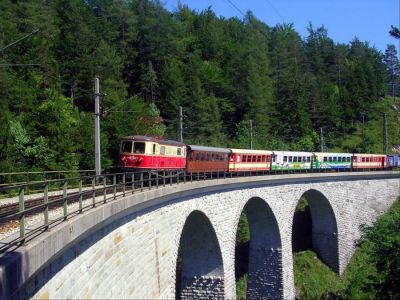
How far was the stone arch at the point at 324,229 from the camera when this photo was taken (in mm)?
36531

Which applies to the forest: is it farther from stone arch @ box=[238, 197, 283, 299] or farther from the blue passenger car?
the blue passenger car

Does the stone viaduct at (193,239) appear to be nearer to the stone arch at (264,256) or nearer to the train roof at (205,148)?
the stone arch at (264,256)

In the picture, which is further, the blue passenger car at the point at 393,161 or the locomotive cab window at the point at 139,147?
the blue passenger car at the point at 393,161

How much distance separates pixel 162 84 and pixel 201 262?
40.7 m


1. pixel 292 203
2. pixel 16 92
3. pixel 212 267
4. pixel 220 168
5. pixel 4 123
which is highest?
pixel 16 92

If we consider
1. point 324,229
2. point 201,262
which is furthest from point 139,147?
point 324,229

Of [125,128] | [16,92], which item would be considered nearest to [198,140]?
[125,128]

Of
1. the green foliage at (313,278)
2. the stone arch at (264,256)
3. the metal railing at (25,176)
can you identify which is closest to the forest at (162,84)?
the metal railing at (25,176)

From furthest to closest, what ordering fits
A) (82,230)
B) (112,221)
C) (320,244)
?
(320,244)
(112,221)
(82,230)

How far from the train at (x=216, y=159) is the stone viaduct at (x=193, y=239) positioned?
1.79m

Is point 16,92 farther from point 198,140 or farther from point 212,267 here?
point 212,267

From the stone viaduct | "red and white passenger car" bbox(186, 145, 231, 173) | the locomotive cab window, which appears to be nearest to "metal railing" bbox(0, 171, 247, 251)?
the stone viaduct

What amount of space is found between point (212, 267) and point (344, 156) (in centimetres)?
2196

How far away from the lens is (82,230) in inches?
379
